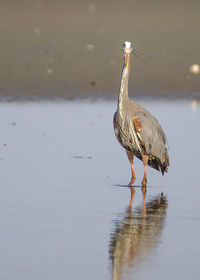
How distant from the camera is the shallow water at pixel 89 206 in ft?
21.8

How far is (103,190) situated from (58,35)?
14628 mm

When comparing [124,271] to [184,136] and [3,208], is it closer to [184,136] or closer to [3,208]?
[3,208]

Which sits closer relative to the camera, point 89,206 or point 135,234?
point 135,234

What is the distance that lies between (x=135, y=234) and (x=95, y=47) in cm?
1457

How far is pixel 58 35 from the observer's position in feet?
77.3

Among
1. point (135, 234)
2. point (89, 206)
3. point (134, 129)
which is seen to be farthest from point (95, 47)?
point (135, 234)

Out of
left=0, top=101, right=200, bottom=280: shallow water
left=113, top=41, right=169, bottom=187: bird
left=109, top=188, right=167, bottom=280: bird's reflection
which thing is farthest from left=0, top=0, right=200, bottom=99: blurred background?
left=109, top=188, right=167, bottom=280: bird's reflection

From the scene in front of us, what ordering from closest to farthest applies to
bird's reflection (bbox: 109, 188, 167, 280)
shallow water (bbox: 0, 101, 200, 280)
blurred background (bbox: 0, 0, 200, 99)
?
shallow water (bbox: 0, 101, 200, 280) < bird's reflection (bbox: 109, 188, 167, 280) < blurred background (bbox: 0, 0, 200, 99)

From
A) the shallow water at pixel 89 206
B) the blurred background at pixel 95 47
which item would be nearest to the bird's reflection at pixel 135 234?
the shallow water at pixel 89 206

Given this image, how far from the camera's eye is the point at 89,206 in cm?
854

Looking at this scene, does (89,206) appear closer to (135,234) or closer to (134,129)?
(135,234)

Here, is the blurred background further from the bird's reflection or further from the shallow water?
the bird's reflection

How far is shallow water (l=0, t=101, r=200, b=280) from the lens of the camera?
21.8 feet

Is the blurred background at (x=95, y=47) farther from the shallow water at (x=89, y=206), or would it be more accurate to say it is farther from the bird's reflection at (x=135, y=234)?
the bird's reflection at (x=135, y=234)
